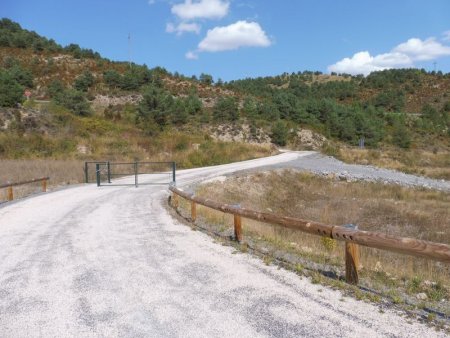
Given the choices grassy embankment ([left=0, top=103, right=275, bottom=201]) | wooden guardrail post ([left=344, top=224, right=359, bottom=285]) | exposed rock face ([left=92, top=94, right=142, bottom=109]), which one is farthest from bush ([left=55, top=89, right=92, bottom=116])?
wooden guardrail post ([left=344, top=224, right=359, bottom=285])

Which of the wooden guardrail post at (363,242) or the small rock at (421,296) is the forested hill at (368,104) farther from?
the small rock at (421,296)

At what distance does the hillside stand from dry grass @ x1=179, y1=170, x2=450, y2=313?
10.3 meters

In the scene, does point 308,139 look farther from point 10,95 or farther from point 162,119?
point 10,95

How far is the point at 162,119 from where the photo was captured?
45531 millimetres

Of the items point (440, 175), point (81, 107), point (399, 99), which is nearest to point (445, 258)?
point (440, 175)

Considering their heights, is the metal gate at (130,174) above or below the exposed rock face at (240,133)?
below

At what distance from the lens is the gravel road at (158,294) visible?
4.58m

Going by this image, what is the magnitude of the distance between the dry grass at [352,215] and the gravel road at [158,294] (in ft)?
4.06

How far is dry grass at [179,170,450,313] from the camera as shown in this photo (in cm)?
684

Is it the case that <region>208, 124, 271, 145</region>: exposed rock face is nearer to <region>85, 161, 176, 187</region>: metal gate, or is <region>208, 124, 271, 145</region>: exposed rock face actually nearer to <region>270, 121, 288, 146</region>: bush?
<region>270, 121, 288, 146</region>: bush

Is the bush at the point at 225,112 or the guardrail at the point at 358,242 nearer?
the guardrail at the point at 358,242

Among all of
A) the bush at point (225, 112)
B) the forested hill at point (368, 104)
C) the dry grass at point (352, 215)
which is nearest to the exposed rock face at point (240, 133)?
the bush at point (225, 112)

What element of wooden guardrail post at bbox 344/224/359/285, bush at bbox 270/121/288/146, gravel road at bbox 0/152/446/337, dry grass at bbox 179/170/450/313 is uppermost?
bush at bbox 270/121/288/146

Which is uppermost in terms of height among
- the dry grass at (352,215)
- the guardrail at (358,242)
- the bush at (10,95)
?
the bush at (10,95)
